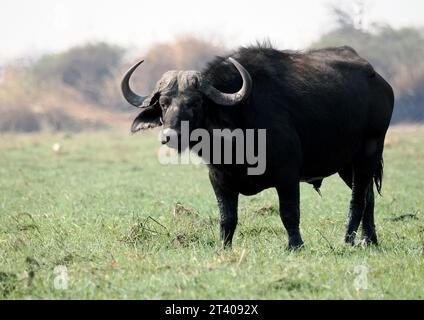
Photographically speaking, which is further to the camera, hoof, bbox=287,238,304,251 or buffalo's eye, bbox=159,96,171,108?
hoof, bbox=287,238,304,251

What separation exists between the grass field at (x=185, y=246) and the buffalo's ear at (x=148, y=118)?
3.47 ft

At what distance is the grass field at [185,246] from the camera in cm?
535

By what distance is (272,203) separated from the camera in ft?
33.3

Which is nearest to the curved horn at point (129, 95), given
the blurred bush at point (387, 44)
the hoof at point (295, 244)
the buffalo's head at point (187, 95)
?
the buffalo's head at point (187, 95)

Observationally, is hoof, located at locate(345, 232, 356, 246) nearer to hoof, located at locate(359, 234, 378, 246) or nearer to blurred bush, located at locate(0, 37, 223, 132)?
hoof, located at locate(359, 234, 378, 246)

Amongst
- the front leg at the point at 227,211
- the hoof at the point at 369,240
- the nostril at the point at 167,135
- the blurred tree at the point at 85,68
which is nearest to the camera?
the nostril at the point at 167,135

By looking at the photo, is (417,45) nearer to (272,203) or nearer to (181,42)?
(181,42)

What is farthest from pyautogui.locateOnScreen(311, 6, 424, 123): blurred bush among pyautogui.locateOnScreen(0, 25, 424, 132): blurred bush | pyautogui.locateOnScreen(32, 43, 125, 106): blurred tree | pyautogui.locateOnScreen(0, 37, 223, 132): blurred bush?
pyautogui.locateOnScreen(32, 43, 125, 106): blurred tree

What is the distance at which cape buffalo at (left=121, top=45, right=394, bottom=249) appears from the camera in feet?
22.3

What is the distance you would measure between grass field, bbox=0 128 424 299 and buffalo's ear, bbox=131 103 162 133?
3.47 ft

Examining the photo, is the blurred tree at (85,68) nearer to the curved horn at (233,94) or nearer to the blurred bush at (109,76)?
the blurred bush at (109,76)

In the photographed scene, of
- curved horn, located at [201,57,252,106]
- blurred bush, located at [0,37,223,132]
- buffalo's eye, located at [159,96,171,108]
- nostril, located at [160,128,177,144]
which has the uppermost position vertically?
curved horn, located at [201,57,252,106]

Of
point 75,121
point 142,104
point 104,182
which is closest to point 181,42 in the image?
point 75,121
